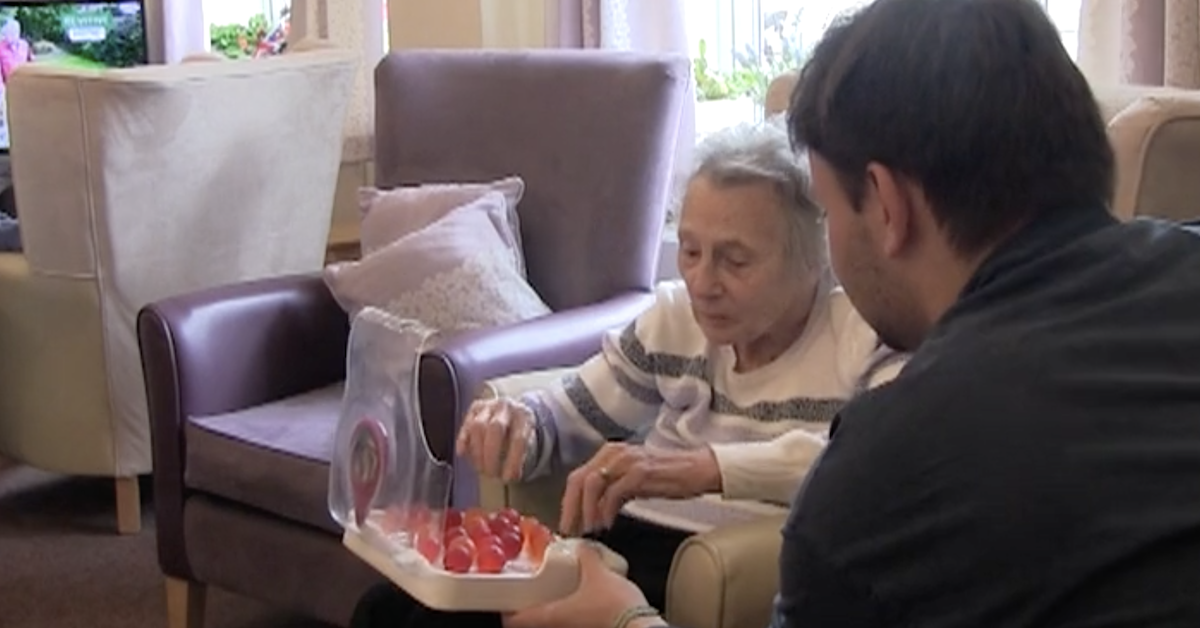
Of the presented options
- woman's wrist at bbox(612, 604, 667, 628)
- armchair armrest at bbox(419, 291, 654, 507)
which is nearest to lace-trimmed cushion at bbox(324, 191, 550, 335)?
armchair armrest at bbox(419, 291, 654, 507)

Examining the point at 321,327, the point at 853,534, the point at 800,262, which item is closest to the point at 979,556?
the point at 853,534

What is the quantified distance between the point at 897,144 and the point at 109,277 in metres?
2.56

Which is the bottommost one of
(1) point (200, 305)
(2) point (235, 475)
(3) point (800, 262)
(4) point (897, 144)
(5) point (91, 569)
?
(5) point (91, 569)

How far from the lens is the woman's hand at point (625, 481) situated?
1.87m

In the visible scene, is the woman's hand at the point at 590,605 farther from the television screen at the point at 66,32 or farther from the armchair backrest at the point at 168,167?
the television screen at the point at 66,32

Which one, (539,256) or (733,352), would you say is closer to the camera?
(733,352)

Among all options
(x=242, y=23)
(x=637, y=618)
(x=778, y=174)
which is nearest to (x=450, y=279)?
(x=778, y=174)

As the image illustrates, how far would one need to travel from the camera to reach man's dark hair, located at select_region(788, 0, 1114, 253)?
1161 millimetres

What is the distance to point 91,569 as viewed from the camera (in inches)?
134

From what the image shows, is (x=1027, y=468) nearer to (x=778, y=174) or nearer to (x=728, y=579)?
(x=728, y=579)

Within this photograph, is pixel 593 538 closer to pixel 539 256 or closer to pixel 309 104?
pixel 539 256

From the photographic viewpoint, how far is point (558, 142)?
120 inches

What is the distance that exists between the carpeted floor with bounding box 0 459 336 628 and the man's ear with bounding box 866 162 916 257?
7.04 ft

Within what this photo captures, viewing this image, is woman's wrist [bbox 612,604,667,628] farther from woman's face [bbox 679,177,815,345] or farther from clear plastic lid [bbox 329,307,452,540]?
woman's face [bbox 679,177,815,345]
